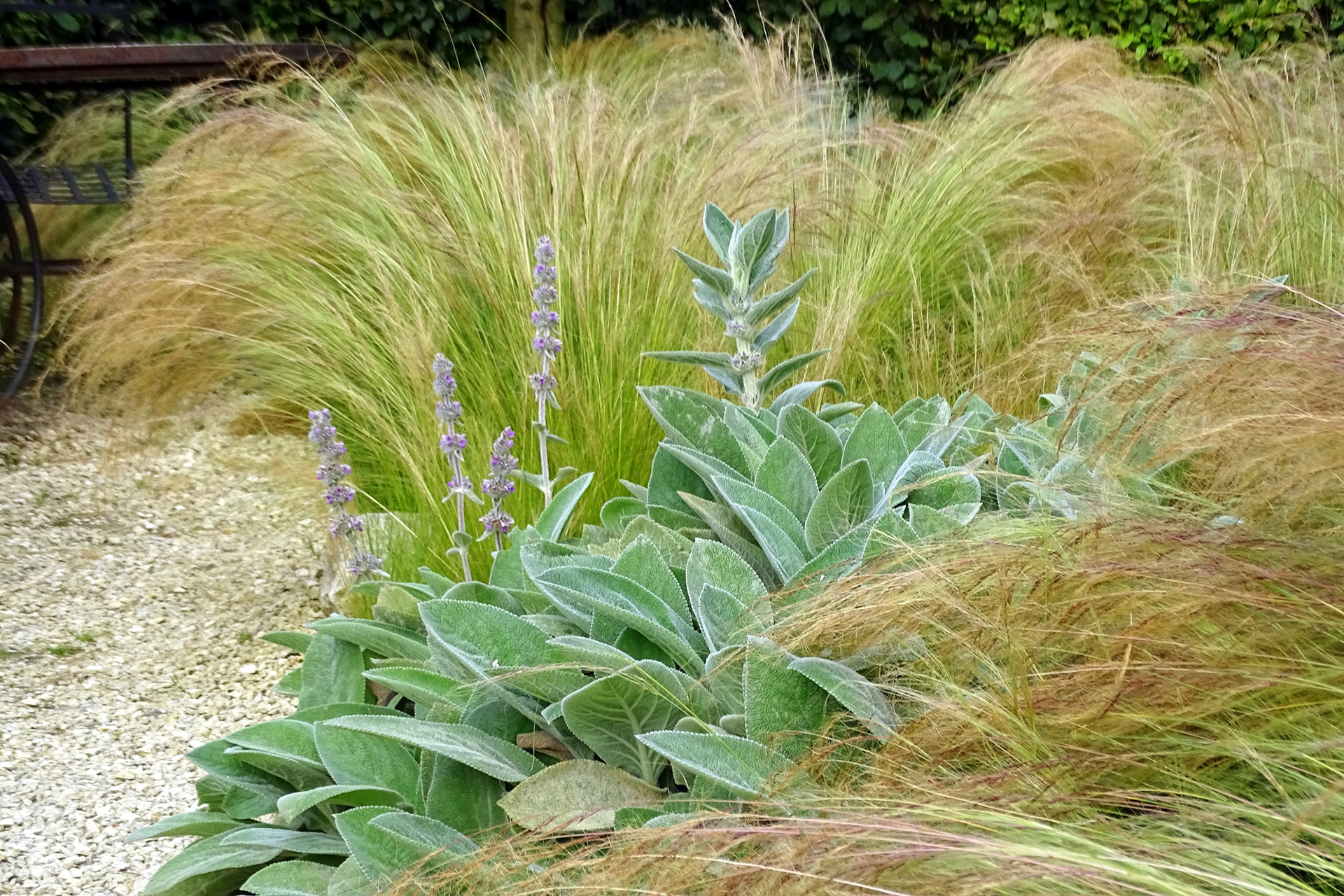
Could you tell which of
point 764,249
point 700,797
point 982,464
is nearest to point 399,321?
point 764,249

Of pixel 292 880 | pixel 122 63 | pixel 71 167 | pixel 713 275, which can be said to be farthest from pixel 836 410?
pixel 71 167

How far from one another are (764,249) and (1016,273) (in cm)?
182

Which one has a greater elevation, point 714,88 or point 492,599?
point 714,88

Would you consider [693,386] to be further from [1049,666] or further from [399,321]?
[1049,666]

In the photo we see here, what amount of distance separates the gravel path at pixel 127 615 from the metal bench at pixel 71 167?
0.62m

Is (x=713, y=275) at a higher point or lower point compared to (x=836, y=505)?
higher

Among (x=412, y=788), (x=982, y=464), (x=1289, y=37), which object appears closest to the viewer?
(x=412, y=788)

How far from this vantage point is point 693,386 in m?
2.76

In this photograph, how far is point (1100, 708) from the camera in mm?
1046

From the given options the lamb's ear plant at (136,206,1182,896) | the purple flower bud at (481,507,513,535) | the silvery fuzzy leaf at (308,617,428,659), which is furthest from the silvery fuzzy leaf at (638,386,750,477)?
the silvery fuzzy leaf at (308,617,428,659)

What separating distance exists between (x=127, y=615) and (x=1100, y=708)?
2570 mm

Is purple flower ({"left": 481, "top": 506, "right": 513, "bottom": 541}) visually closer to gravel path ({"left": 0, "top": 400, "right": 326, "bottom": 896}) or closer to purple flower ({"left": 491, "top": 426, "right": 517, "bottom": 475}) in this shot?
purple flower ({"left": 491, "top": 426, "right": 517, "bottom": 475})

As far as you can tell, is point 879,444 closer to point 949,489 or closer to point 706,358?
point 949,489

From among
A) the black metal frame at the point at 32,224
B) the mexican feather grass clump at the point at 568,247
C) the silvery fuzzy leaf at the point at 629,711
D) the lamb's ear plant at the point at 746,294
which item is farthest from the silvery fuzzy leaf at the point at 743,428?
the black metal frame at the point at 32,224
